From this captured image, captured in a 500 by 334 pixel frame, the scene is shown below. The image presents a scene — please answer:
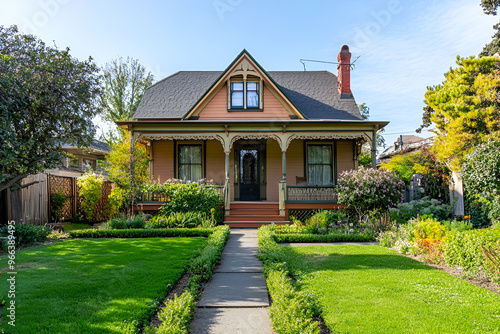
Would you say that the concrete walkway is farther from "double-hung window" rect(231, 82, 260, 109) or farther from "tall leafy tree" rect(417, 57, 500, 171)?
"double-hung window" rect(231, 82, 260, 109)

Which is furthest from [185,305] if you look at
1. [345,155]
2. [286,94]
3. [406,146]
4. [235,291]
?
[406,146]

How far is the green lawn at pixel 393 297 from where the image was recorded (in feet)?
11.6

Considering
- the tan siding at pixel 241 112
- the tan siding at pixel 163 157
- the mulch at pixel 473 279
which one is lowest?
the mulch at pixel 473 279

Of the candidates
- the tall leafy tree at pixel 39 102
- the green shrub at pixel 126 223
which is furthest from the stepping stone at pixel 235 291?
the green shrub at pixel 126 223

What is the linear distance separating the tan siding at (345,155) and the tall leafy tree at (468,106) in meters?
4.62

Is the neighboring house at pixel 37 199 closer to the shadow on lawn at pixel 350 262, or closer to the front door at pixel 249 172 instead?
the shadow on lawn at pixel 350 262

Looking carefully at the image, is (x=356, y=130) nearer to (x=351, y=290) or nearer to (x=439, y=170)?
(x=439, y=170)

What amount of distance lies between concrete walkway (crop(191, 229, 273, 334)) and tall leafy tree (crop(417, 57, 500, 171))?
772 centimetres

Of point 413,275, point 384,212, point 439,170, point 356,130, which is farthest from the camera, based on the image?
point 356,130

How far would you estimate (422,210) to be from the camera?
1121cm

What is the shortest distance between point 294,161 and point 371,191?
528cm

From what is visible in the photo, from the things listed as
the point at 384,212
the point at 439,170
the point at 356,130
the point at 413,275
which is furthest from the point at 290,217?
the point at 413,275

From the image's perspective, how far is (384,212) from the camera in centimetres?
1096

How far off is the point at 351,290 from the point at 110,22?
9.23m
